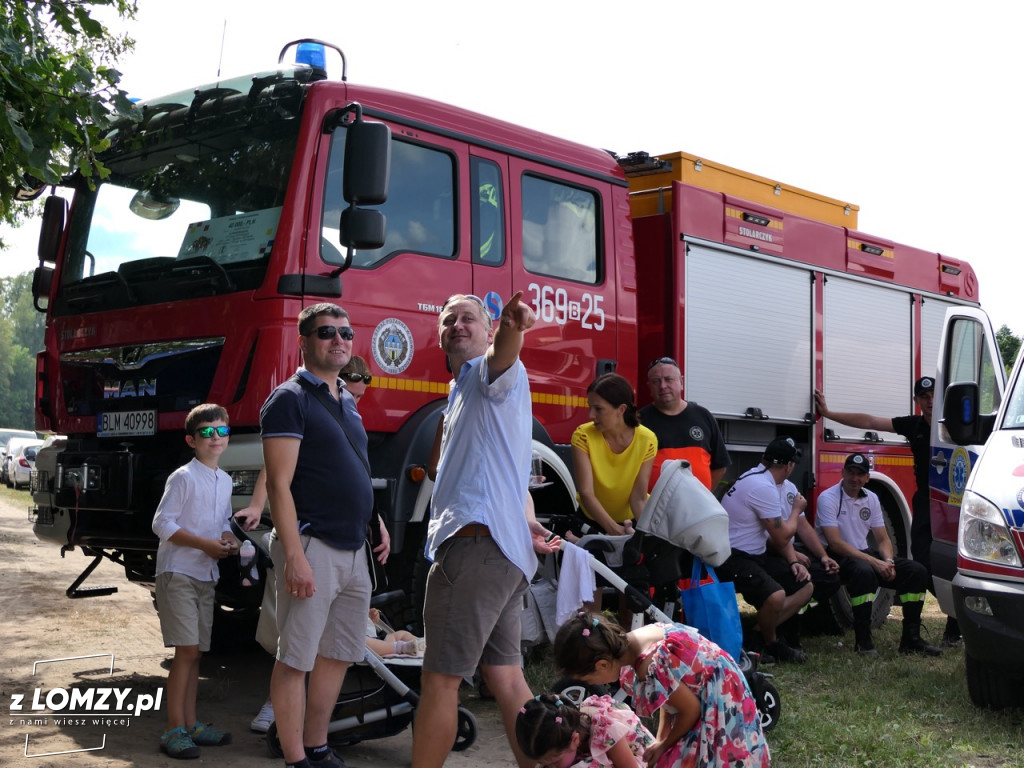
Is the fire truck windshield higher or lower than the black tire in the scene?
higher

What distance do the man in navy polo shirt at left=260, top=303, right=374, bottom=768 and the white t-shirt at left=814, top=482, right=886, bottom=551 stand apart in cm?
479

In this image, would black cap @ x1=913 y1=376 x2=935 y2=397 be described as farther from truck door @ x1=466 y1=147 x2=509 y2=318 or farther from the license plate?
the license plate

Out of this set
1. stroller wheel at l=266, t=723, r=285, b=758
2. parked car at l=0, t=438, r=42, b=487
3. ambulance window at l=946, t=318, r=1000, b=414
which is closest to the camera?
stroller wheel at l=266, t=723, r=285, b=758

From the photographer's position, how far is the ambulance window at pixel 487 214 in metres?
6.16

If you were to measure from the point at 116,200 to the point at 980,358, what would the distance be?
5442 millimetres

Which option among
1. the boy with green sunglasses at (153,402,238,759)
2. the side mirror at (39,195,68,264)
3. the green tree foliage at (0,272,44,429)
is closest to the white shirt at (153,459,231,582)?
the boy with green sunglasses at (153,402,238,759)

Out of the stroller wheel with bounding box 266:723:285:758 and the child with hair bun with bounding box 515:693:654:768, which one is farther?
the stroller wheel with bounding box 266:723:285:758

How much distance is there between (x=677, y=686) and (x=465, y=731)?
1617 mm

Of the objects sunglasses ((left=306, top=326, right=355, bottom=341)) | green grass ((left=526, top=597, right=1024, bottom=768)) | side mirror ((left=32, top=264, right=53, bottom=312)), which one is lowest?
green grass ((left=526, top=597, right=1024, bottom=768))

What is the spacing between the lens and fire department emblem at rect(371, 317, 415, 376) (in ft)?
18.5

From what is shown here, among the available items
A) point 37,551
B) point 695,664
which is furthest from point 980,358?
point 37,551

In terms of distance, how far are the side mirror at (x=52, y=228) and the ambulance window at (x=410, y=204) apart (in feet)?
7.31

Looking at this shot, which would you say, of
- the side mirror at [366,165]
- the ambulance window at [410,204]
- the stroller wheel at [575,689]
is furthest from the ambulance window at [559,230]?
the stroller wheel at [575,689]

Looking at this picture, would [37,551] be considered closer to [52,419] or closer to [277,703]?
[52,419]
